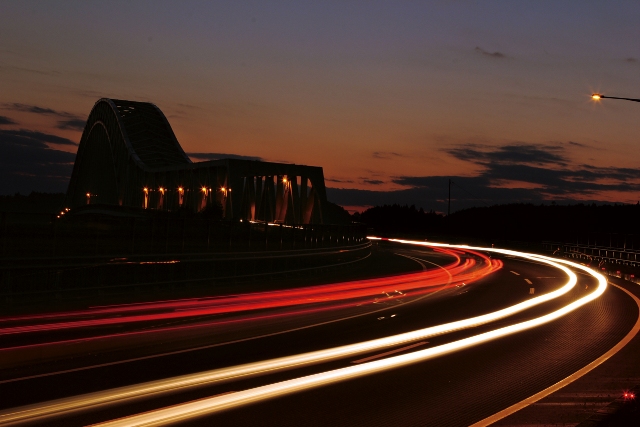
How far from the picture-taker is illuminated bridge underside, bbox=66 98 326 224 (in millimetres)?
68500

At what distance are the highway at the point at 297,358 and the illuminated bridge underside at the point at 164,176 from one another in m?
46.3

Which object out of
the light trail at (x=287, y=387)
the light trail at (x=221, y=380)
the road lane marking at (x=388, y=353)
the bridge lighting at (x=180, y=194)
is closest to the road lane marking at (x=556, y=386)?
the light trail at (x=287, y=387)

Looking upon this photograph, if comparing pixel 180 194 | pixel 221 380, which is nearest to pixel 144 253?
pixel 221 380

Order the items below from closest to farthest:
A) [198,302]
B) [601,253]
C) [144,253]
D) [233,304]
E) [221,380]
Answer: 1. [221,380]
2. [233,304]
3. [198,302]
4. [144,253]
5. [601,253]

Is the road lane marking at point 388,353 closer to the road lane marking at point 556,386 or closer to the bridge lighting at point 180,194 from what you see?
the road lane marking at point 556,386

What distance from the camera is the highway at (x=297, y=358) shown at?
26.8 ft

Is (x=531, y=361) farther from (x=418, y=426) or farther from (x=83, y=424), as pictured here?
(x=83, y=424)

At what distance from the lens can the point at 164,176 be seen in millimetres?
99250

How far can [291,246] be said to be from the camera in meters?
31.1

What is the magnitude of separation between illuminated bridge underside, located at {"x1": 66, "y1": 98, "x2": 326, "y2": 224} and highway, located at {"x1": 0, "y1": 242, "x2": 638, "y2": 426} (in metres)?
46.3

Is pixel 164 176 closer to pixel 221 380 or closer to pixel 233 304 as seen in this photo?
pixel 233 304

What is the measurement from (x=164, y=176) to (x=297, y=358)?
90.3 m

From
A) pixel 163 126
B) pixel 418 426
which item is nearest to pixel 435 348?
pixel 418 426

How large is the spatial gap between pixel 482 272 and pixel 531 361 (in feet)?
90.2
